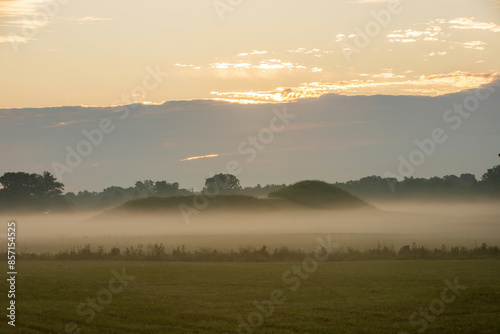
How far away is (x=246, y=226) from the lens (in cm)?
10888

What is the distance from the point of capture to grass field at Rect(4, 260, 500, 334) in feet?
76.3

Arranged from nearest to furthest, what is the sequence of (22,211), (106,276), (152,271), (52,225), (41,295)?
1. (41,295)
2. (106,276)
3. (152,271)
4. (52,225)
5. (22,211)

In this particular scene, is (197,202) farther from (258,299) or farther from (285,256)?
(258,299)

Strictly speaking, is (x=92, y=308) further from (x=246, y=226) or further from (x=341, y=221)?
(x=341, y=221)

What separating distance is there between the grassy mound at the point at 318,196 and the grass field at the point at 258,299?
89.4m

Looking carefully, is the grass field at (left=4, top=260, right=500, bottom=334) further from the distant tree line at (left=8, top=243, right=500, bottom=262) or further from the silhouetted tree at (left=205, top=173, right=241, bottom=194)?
the silhouetted tree at (left=205, top=173, right=241, bottom=194)

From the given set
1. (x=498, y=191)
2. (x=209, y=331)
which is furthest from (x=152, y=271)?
(x=498, y=191)

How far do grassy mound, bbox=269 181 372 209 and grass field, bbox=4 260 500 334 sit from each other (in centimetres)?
8941

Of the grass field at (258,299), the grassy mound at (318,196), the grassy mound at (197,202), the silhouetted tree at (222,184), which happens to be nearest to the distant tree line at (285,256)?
the grass field at (258,299)

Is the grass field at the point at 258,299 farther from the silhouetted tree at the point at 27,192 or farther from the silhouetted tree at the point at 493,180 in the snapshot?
the silhouetted tree at the point at 493,180

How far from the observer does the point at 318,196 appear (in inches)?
5281

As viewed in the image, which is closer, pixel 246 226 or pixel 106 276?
pixel 106 276

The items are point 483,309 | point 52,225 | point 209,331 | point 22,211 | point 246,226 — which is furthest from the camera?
point 22,211

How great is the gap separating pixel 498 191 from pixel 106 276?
517 feet
